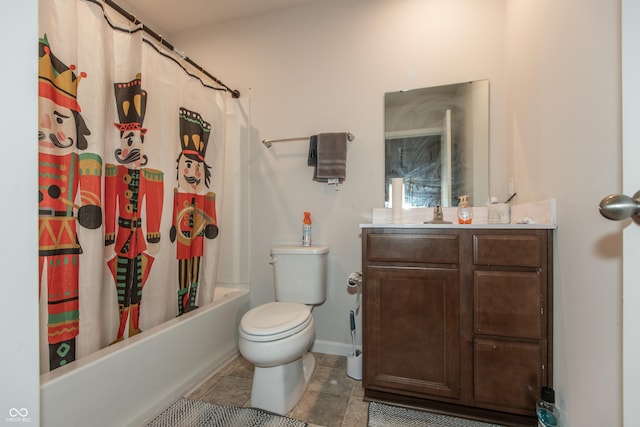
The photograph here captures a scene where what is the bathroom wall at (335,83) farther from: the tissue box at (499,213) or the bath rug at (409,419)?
the bath rug at (409,419)

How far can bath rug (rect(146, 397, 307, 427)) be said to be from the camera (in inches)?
48.6

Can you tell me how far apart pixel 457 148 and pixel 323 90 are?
1003mm

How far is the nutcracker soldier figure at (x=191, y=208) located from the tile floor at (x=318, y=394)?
468 millimetres

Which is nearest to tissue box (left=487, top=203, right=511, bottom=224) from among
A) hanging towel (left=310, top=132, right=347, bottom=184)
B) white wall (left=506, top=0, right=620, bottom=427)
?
white wall (left=506, top=0, right=620, bottom=427)

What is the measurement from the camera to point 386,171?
1.82 meters

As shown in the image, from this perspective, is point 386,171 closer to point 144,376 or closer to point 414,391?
point 414,391

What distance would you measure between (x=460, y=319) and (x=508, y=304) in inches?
8.2

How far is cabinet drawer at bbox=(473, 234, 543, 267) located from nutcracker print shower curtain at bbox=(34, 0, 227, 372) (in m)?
1.54

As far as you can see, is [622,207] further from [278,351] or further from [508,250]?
[278,351]

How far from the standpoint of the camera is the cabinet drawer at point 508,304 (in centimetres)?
115

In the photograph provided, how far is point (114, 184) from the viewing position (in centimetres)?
126

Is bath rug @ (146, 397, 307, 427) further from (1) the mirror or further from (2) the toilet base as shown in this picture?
(1) the mirror

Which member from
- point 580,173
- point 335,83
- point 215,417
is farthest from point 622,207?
point 335,83

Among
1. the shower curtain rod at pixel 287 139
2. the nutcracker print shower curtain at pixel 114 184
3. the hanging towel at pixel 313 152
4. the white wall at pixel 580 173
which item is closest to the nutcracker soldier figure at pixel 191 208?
the nutcracker print shower curtain at pixel 114 184
